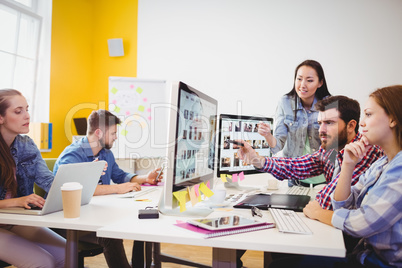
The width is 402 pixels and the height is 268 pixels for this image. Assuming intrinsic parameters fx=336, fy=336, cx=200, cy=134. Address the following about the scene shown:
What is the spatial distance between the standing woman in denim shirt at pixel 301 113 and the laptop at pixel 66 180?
1319 mm

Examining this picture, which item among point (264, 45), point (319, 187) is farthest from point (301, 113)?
point (264, 45)

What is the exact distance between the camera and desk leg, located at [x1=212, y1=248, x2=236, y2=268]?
103 centimetres

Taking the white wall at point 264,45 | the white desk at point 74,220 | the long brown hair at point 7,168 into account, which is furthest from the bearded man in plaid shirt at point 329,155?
the white wall at point 264,45

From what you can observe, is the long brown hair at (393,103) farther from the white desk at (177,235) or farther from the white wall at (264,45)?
→ the white wall at (264,45)

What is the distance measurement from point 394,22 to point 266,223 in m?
3.30

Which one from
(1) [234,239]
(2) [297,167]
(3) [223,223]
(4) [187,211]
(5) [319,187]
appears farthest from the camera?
(5) [319,187]

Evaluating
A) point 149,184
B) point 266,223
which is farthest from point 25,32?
point 266,223

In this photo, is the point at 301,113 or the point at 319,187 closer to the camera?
the point at 319,187

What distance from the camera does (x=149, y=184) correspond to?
2.20m

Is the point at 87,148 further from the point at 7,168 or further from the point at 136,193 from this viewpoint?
the point at 7,168

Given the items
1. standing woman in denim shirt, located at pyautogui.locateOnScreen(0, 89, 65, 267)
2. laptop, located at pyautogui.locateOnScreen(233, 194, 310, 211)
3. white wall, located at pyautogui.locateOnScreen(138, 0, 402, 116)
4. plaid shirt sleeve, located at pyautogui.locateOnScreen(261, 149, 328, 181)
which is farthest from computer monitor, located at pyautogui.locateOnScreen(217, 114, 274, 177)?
white wall, located at pyautogui.locateOnScreen(138, 0, 402, 116)

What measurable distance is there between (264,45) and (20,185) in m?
2.96

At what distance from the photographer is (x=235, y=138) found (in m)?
2.08

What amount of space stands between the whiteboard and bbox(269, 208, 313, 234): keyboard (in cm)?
274
